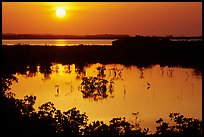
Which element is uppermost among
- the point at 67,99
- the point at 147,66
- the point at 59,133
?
the point at 147,66

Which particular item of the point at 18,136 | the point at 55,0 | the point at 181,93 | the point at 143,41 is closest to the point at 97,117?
the point at 181,93

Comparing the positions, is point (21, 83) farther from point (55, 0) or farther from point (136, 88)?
point (55, 0)

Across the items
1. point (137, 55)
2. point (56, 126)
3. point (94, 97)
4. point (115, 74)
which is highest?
point (137, 55)

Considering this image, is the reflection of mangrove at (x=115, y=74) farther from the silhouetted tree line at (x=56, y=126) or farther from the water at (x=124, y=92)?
the silhouetted tree line at (x=56, y=126)

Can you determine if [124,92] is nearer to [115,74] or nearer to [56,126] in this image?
[115,74]

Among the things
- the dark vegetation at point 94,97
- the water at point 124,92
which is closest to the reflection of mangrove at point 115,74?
the water at point 124,92

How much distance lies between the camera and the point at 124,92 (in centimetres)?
2705

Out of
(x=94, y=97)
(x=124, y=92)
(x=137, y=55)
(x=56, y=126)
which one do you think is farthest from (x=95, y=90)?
(x=137, y=55)

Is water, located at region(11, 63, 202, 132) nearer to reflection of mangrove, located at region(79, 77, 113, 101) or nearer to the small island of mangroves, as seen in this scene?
reflection of mangrove, located at region(79, 77, 113, 101)

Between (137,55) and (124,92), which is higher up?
(137,55)

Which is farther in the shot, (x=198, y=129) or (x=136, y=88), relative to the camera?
(x=136, y=88)

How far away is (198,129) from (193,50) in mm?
40142

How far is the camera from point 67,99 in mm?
24969

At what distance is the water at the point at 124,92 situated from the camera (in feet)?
71.7
